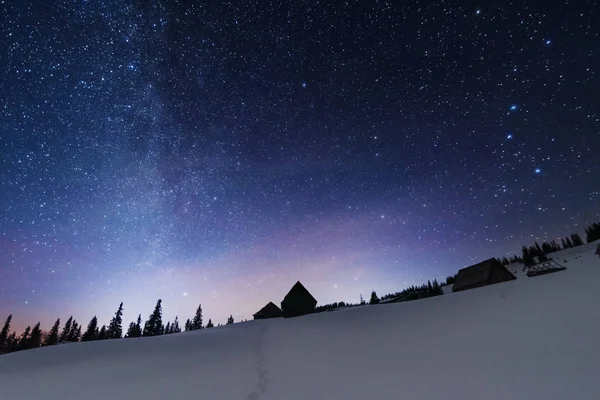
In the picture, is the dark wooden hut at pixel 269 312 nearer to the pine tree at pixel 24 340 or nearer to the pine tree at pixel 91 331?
the pine tree at pixel 91 331

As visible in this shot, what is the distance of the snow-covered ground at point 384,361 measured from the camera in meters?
5.68

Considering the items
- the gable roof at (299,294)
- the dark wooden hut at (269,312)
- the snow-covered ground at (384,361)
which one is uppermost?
the gable roof at (299,294)

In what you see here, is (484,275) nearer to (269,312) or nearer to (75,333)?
(269,312)

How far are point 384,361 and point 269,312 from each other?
4060 cm

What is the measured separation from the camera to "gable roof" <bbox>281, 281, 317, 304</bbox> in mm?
35969

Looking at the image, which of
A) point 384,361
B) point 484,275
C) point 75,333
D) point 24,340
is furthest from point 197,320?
point 384,361

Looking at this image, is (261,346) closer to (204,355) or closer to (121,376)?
(204,355)

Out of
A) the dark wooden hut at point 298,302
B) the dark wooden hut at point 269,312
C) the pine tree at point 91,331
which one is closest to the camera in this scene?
the dark wooden hut at point 298,302

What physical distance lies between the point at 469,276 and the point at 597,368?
33748 mm

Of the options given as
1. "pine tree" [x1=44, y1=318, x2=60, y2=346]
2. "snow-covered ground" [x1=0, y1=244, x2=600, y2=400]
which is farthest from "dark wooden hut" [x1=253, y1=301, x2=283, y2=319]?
"pine tree" [x1=44, y1=318, x2=60, y2=346]

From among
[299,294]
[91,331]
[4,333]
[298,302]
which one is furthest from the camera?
[4,333]

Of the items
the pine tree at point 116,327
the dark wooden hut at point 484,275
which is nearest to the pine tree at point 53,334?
the pine tree at point 116,327

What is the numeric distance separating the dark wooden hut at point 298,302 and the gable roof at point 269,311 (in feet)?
33.4

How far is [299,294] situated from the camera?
3616 centimetres
